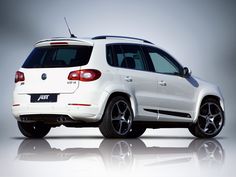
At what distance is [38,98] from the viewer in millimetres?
12617

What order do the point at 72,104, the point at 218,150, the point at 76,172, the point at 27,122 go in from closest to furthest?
the point at 76,172 < the point at 218,150 < the point at 72,104 < the point at 27,122

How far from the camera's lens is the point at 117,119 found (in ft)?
42.1

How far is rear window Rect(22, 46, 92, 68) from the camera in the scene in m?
12.7

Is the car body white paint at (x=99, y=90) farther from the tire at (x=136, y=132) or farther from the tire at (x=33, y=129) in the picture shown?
the tire at (x=136, y=132)

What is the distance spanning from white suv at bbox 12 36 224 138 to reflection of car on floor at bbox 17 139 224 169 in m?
0.64

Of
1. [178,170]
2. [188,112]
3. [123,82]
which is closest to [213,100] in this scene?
[188,112]

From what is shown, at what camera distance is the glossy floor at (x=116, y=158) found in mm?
7613

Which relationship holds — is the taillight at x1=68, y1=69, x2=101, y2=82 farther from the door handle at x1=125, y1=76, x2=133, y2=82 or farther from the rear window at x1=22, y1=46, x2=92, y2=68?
the door handle at x1=125, y1=76, x2=133, y2=82

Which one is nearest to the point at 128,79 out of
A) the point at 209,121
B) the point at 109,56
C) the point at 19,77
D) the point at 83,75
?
the point at 109,56

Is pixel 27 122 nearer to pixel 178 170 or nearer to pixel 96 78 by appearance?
pixel 96 78

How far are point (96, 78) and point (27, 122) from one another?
175cm

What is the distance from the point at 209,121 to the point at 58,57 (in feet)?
11.4

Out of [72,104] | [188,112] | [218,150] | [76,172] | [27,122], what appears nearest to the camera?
[76,172]

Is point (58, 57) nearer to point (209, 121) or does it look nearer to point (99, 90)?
point (99, 90)
